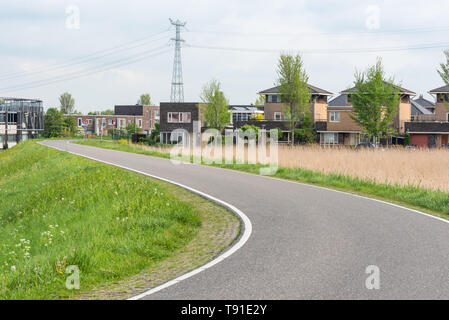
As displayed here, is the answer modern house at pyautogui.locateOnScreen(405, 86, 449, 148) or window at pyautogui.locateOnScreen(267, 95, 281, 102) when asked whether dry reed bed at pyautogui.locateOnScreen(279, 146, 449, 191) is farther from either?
window at pyautogui.locateOnScreen(267, 95, 281, 102)

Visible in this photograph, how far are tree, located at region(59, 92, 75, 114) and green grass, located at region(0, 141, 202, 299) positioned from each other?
11790cm

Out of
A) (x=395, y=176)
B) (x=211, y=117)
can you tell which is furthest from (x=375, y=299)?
(x=211, y=117)

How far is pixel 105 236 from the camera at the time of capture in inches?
359

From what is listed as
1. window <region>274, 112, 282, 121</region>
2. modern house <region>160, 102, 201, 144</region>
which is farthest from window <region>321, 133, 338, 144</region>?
modern house <region>160, 102, 201, 144</region>

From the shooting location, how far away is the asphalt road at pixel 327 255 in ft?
19.2

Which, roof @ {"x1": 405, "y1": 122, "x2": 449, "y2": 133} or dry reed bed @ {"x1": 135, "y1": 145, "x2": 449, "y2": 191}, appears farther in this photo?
roof @ {"x1": 405, "y1": 122, "x2": 449, "y2": 133}

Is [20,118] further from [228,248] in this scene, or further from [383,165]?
[228,248]

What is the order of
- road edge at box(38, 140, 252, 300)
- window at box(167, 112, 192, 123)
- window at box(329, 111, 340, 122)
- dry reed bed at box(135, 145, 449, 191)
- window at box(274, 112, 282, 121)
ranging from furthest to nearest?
window at box(167, 112, 192, 123)
window at box(274, 112, 282, 121)
window at box(329, 111, 340, 122)
dry reed bed at box(135, 145, 449, 191)
road edge at box(38, 140, 252, 300)

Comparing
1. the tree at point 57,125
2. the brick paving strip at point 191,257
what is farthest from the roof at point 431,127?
the tree at point 57,125

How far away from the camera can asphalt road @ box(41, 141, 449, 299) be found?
5.85 m

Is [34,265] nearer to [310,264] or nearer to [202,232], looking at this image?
[202,232]

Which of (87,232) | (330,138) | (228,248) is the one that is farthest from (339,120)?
(228,248)

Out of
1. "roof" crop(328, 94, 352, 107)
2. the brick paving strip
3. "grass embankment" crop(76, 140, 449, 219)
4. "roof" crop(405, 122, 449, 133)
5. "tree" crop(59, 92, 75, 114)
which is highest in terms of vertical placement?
"tree" crop(59, 92, 75, 114)
